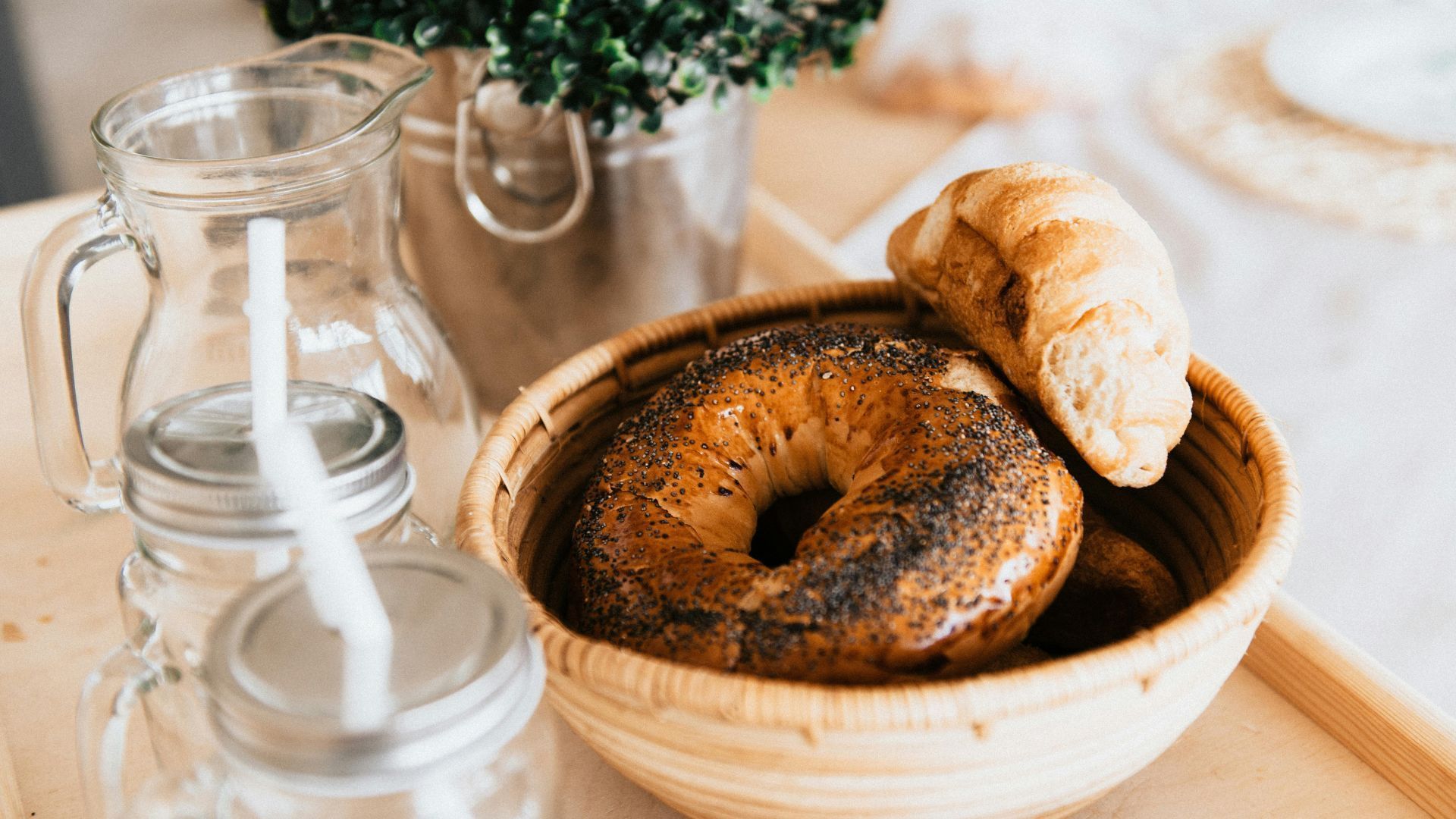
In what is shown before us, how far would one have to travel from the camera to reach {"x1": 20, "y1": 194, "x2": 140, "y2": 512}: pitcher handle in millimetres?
580

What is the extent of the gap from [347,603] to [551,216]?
0.48m

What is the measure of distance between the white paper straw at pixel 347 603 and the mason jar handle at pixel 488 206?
42 cm

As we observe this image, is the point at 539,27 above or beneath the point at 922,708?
above

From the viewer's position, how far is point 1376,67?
1383mm

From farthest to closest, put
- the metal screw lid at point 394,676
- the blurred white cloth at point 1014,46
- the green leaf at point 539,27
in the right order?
the blurred white cloth at point 1014,46, the green leaf at point 539,27, the metal screw lid at point 394,676

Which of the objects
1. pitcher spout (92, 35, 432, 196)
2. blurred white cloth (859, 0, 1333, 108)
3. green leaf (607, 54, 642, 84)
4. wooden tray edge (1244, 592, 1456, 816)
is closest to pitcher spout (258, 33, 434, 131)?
pitcher spout (92, 35, 432, 196)

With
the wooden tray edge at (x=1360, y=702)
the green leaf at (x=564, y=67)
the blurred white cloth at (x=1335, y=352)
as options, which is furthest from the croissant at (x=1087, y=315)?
the blurred white cloth at (x=1335, y=352)

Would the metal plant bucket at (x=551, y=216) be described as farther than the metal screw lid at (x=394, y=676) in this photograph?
Yes

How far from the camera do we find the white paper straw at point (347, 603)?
12.9 inches

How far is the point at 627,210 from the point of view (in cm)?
80

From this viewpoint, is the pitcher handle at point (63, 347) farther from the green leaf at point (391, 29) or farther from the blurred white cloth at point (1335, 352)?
the blurred white cloth at point (1335, 352)

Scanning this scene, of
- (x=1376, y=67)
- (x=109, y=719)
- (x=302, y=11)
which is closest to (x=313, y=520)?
(x=109, y=719)

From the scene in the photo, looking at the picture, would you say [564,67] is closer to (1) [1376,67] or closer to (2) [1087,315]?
(2) [1087,315]

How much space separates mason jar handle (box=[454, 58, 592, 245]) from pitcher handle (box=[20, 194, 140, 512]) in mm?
229
